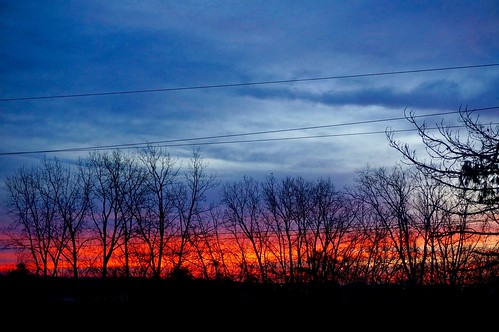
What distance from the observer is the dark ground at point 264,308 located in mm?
17141

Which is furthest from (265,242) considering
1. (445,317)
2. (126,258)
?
(445,317)

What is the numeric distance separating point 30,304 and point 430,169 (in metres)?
16.0

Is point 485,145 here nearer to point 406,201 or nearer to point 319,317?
point 319,317

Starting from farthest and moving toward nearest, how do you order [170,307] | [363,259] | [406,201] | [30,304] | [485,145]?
1. [406,201]
2. [363,259]
3. [30,304]
4. [170,307]
5. [485,145]

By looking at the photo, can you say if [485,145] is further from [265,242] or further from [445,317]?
[265,242]

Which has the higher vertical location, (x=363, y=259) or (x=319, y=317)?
(x=363, y=259)

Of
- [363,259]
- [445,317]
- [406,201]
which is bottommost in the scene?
[445,317]

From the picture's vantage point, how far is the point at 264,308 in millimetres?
18203

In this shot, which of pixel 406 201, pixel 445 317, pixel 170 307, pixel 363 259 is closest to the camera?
pixel 445 317

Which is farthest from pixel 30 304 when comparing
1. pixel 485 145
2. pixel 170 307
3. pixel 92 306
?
pixel 485 145

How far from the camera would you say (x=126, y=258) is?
42.4 metres

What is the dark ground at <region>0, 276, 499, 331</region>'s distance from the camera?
1714 cm

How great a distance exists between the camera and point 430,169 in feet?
47.7

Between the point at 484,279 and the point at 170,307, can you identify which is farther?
the point at 484,279
